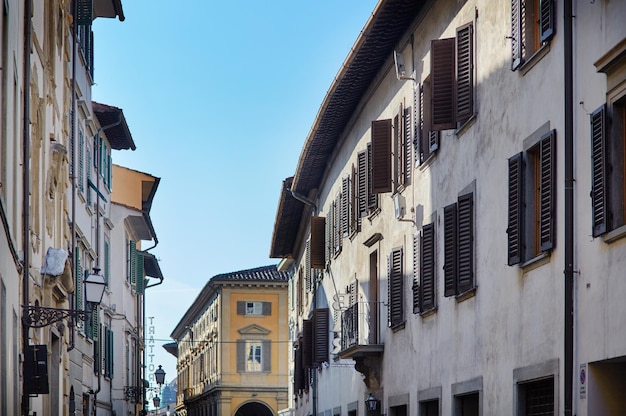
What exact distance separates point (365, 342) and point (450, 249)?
7665 mm

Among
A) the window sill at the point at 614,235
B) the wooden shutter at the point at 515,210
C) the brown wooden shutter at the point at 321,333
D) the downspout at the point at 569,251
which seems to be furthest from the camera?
the brown wooden shutter at the point at 321,333

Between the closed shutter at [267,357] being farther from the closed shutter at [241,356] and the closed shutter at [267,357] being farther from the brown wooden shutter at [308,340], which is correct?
the brown wooden shutter at [308,340]

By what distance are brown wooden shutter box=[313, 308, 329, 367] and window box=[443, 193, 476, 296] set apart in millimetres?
14547

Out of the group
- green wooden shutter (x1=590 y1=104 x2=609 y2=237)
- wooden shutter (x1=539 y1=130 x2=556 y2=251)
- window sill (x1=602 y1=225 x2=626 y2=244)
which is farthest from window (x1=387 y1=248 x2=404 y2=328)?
window sill (x1=602 y1=225 x2=626 y2=244)

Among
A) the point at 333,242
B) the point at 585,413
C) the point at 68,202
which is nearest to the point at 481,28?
the point at 585,413

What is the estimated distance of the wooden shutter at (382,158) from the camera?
2373 cm

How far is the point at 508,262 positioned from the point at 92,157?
1964 centimetres

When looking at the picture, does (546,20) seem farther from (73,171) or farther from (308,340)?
(308,340)

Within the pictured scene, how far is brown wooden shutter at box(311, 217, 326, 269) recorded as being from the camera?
34.7m

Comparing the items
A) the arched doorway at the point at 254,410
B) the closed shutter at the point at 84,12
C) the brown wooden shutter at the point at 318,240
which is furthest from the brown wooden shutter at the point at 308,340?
the arched doorway at the point at 254,410

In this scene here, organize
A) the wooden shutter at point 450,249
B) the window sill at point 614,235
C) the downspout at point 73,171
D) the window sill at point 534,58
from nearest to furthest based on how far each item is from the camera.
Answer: the window sill at point 614,235 < the window sill at point 534,58 < the wooden shutter at point 450,249 < the downspout at point 73,171

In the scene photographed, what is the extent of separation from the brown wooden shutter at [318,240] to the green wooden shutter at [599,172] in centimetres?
2185

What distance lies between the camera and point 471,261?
17875mm

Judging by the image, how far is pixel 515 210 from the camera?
50.7 ft
